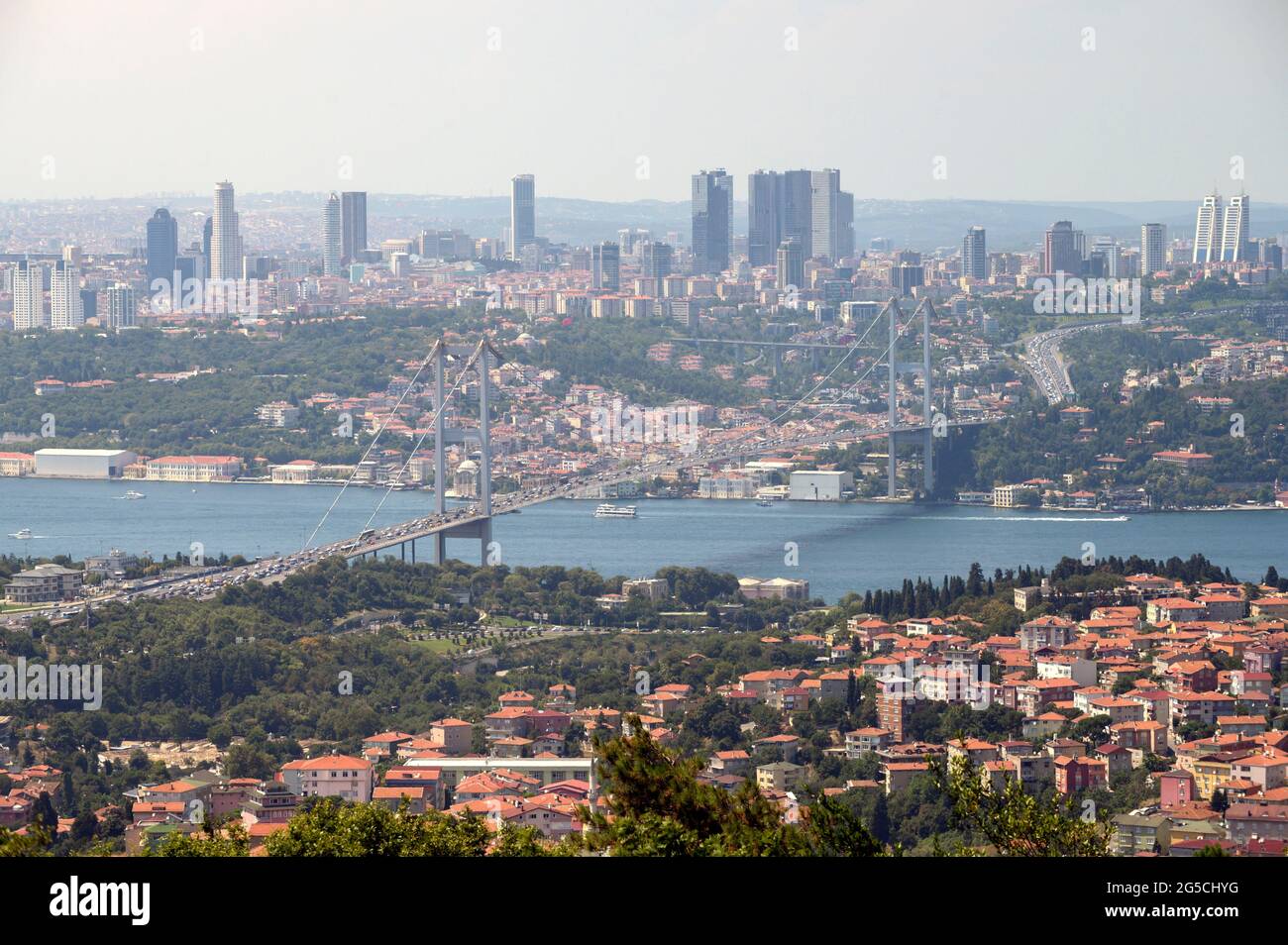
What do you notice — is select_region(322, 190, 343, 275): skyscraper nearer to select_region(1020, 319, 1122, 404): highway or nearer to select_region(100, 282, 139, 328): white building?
select_region(100, 282, 139, 328): white building

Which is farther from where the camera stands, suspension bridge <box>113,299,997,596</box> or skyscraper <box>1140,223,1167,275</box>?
skyscraper <box>1140,223,1167,275</box>

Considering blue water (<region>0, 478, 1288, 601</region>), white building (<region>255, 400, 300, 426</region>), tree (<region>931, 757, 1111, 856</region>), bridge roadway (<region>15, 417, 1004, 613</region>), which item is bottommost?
blue water (<region>0, 478, 1288, 601</region>)

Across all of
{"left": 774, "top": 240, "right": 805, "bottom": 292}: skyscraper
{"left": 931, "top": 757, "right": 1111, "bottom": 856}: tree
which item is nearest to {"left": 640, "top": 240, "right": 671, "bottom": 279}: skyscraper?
{"left": 774, "top": 240, "right": 805, "bottom": 292}: skyscraper

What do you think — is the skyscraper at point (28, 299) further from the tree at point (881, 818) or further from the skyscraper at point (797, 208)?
the tree at point (881, 818)

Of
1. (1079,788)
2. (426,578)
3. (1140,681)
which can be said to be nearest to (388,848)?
(1079,788)
